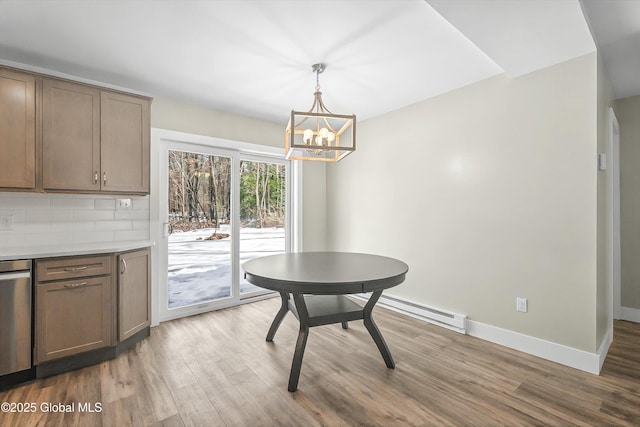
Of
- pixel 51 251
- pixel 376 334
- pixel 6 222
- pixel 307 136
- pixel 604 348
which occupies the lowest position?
pixel 604 348

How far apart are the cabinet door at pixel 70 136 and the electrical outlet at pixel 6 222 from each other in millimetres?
467

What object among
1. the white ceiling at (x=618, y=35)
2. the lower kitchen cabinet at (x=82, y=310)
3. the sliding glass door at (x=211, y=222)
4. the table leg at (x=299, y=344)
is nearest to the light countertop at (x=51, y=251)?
the lower kitchen cabinet at (x=82, y=310)

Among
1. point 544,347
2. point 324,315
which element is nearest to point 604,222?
point 544,347

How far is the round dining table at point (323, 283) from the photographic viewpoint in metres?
1.85

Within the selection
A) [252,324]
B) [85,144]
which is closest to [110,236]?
[85,144]

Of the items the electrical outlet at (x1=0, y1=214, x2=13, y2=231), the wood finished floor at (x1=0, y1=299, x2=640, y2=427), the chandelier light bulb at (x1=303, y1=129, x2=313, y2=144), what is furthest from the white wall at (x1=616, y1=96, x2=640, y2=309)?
the electrical outlet at (x1=0, y1=214, x2=13, y2=231)

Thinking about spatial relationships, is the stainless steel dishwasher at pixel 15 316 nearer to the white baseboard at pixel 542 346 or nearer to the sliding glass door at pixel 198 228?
the sliding glass door at pixel 198 228

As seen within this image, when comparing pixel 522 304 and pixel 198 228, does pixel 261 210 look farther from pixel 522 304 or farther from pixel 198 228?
pixel 522 304

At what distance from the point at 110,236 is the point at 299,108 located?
8.10 ft

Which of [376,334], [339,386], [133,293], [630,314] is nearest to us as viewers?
[339,386]

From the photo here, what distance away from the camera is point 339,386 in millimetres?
2047

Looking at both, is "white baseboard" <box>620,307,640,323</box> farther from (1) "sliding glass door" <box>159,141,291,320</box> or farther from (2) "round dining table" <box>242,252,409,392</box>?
(1) "sliding glass door" <box>159,141,291,320</box>

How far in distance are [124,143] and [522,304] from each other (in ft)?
12.7

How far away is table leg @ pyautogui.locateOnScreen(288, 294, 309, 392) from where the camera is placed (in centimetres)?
200
